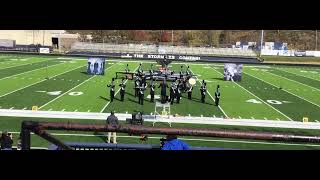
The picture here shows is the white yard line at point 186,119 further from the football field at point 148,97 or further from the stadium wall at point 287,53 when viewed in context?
the stadium wall at point 287,53

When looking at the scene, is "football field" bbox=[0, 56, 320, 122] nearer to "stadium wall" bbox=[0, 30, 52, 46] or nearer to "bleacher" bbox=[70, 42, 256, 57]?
"bleacher" bbox=[70, 42, 256, 57]

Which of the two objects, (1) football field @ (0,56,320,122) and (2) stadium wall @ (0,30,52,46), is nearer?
(1) football field @ (0,56,320,122)

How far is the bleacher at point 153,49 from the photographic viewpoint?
179ft

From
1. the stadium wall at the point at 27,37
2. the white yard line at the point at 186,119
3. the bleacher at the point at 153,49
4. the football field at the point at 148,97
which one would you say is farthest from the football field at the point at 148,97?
the stadium wall at the point at 27,37

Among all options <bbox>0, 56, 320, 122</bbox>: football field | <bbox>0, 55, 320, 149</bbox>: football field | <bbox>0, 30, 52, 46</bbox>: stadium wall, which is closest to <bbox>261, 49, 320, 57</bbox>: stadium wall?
<bbox>0, 55, 320, 149</bbox>: football field

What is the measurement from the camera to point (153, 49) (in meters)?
54.9

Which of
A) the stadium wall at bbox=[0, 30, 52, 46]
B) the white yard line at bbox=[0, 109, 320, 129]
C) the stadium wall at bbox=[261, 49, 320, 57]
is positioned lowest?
the white yard line at bbox=[0, 109, 320, 129]

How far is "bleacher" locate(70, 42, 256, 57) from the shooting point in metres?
54.5

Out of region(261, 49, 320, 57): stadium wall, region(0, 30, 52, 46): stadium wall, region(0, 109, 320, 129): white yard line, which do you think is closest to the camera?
region(0, 109, 320, 129): white yard line

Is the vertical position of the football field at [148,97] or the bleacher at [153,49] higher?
the bleacher at [153,49]
